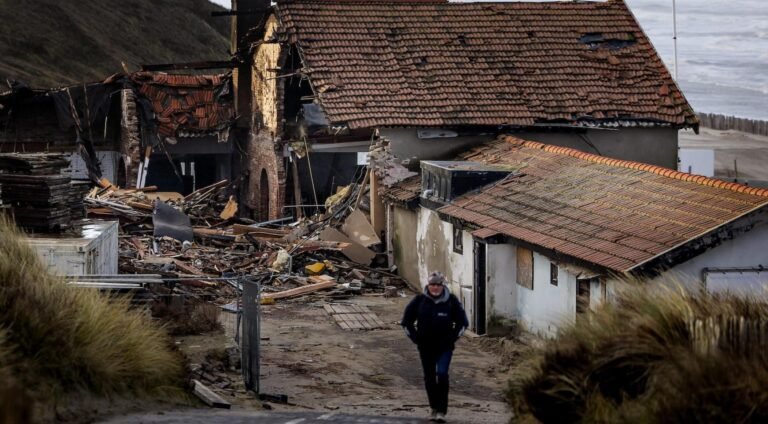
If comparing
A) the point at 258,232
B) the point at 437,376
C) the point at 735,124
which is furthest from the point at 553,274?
the point at 735,124

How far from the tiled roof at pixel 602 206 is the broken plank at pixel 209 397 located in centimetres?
684

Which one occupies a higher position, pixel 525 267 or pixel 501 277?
pixel 525 267

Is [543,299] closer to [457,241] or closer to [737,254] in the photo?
[737,254]

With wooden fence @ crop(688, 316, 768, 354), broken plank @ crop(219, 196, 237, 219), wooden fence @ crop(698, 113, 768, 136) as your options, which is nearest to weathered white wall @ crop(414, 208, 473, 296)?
broken plank @ crop(219, 196, 237, 219)

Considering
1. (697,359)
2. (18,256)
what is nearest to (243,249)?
(18,256)

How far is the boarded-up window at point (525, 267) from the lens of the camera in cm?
2270

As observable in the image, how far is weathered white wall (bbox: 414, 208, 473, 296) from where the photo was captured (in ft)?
83.5

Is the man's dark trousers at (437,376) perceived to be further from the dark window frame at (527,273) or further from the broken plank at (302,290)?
the broken plank at (302,290)

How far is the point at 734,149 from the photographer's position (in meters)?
58.4

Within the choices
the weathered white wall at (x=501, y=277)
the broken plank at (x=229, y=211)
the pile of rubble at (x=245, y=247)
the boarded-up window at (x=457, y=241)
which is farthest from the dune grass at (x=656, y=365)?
the broken plank at (x=229, y=211)

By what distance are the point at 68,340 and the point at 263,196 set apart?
2534 centimetres

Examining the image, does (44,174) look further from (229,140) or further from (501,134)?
(229,140)

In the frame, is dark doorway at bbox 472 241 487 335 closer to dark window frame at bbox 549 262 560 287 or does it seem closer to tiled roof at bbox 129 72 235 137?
dark window frame at bbox 549 262 560 287

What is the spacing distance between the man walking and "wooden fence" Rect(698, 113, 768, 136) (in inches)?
2224
